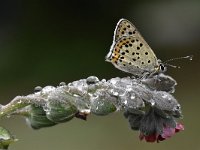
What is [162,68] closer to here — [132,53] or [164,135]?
[132,53]

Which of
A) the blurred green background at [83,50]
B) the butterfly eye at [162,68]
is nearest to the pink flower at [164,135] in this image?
the butterfly eye at [162,68]

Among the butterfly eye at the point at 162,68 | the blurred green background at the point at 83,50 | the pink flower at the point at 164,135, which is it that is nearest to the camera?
the pink flower at the point at 164,135

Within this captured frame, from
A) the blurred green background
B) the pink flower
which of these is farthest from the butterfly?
the blurred green background

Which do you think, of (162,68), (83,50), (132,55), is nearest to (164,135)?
(162,68)

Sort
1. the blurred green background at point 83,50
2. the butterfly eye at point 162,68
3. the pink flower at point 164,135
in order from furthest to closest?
the blurred green background at point 83,50
the butterfly eye at point 162,68
the pink flower at point 164,135

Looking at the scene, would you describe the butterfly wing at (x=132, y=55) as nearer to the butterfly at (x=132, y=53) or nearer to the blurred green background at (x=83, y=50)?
the butterfly at (x=132, y=53)

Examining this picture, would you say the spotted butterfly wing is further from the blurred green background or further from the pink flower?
the blurred green background

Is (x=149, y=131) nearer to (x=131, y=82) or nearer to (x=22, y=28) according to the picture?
(x=131, y=82)

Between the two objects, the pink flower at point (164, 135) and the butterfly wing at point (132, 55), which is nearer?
the pink flower at point (164, 135)
